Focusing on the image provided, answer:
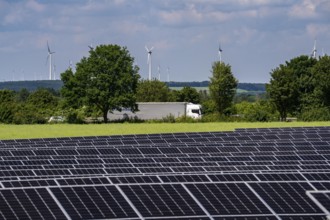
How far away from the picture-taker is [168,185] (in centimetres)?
2495

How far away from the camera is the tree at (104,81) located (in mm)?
93750

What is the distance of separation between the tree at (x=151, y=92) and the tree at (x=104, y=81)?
4495 cm

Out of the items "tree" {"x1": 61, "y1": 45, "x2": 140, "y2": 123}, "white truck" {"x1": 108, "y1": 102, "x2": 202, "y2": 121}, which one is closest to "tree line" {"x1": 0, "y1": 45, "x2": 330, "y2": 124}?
"tree" {"x1": 61, "y1": 45, "x2": 140, "y2": 123}

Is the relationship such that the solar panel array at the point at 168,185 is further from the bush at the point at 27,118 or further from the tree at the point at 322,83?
the tree at the point at 322,83

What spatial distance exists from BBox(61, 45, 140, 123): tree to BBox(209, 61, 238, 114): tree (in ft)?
52.7

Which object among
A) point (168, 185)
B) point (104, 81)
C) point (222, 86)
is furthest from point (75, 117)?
point (168, 185)

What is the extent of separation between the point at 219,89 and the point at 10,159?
251 feet

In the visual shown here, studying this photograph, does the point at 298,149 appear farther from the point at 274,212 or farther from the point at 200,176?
the point at 274,212

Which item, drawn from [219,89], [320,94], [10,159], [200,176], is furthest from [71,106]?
[200,176]

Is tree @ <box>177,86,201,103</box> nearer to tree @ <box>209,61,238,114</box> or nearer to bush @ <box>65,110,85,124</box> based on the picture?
tree @ <box>209,61,238,114</box>

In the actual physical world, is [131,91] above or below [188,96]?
above

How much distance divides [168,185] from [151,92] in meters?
119

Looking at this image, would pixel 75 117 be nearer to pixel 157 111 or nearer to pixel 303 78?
pixel 157 111

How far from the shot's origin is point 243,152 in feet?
119
